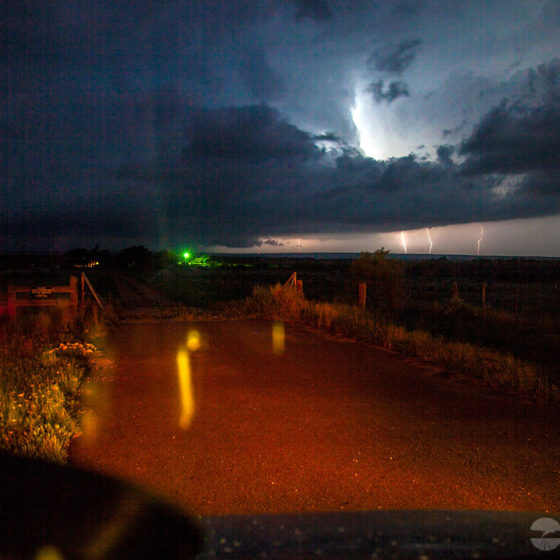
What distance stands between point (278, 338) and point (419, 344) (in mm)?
3848

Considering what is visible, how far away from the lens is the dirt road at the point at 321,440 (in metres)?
4.63

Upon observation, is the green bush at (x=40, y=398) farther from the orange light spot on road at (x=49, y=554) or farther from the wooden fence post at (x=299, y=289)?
the wooden fence post at (x=299, y=289)

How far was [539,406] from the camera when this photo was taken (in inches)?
293

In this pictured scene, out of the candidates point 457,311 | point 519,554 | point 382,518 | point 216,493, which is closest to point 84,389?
point 216,493

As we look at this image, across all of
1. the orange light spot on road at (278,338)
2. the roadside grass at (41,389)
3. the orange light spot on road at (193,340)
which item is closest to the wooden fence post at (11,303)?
the roadside grass at (41,389)

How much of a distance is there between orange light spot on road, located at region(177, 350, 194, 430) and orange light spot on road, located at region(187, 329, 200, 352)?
44cm

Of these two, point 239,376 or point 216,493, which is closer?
point 216,493

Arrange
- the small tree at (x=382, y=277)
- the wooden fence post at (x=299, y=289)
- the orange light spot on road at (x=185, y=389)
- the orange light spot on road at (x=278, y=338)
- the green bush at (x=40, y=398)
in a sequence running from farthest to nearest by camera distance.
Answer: the small tree at (x=382, y=277)
the wooden fence post at (x=299, y=289)
the orange light spot on road at (x=278, y=338)
the orange light spot on road at (x=185, y=389)
the green bush at (x=40, y=398)

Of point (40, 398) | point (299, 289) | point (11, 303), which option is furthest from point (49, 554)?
point (299, 289)

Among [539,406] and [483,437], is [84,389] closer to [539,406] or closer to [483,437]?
[483,437]

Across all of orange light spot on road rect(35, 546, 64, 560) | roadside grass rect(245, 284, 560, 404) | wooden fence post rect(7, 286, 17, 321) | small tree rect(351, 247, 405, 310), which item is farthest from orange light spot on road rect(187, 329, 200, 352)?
small tree rect(351, 247, 405, 310)

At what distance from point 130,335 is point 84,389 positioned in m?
6.04

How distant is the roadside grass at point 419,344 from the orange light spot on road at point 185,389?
4.86 meters

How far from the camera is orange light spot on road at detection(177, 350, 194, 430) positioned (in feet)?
22.2
